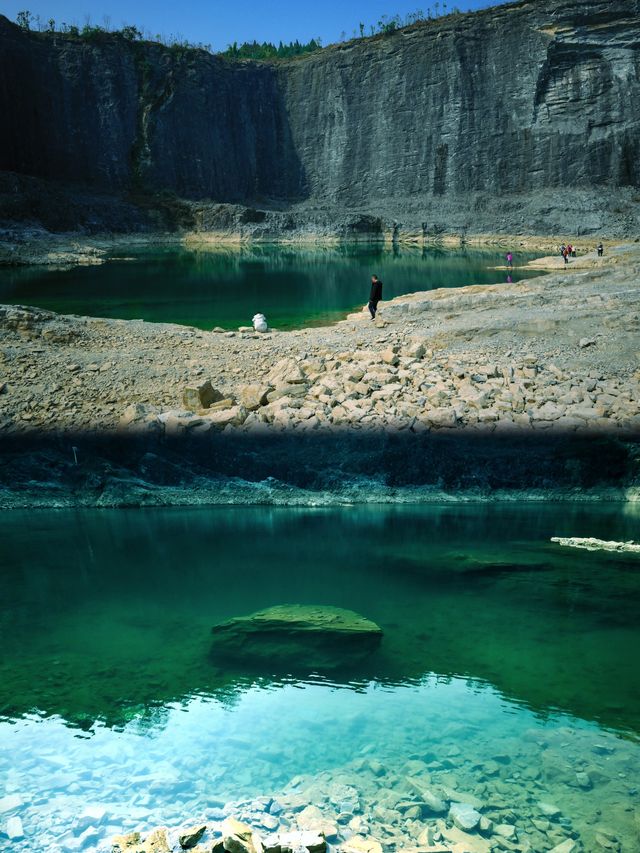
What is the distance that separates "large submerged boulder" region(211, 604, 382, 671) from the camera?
5.98 metres

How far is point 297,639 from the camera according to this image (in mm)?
6215

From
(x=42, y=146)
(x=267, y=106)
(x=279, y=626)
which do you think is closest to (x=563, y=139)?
(x=267, y=106)

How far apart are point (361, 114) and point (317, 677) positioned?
204 ft

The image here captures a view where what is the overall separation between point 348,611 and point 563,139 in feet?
178

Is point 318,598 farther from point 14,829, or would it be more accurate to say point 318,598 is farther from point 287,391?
point 287,391

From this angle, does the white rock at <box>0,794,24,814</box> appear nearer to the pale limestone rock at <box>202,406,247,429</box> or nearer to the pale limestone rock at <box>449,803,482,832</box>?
the pale limestone rock at <box>449,803,482,832</box>

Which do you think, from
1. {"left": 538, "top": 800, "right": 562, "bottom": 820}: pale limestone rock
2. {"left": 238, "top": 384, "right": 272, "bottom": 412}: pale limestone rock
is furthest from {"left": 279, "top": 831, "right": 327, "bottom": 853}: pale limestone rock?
{"left": 238, "top": 384, "right": 272, "bottom": 412}: pale limestone rock

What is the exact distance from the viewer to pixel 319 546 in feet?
28.4

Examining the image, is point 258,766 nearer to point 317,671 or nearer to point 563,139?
point 317,671

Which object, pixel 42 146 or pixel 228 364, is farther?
pixel 42 146

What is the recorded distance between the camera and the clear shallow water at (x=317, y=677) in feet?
14.9

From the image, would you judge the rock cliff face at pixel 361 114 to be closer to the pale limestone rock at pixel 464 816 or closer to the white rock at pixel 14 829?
the pale limestone rock at pixel 464 816

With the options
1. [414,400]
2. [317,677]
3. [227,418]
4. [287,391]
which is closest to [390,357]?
[414,400]

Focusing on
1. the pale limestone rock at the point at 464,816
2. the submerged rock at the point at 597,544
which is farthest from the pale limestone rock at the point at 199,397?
the pale limestone rock at the point at 464,816
